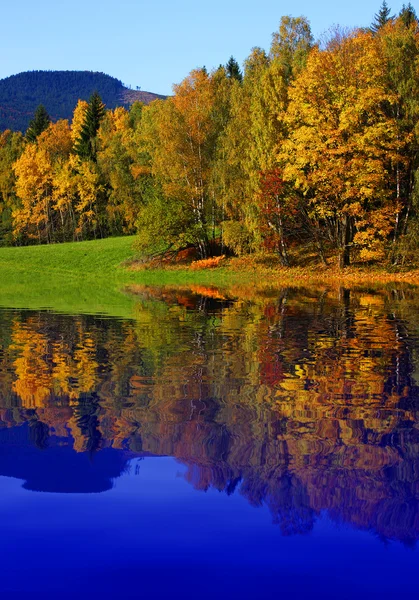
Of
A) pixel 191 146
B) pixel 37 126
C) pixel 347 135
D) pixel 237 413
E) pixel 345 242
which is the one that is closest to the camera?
pixel 237 413

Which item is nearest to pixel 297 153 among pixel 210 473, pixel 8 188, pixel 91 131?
pixel 210 473

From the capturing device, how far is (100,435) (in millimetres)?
6570

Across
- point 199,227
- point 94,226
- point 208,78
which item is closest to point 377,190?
point 199,227

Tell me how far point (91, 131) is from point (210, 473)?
7471 centimetres

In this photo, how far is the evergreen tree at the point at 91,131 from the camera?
244 ft

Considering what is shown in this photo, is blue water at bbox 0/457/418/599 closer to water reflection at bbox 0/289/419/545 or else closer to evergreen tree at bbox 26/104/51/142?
water reflection at bbox 0/289/419/545

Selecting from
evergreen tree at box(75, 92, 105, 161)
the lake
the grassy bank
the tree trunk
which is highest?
evergreen tree at box(75, 92, 105, 161)

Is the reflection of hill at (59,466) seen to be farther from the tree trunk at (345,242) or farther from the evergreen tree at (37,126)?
the evergreen tree at (37,126)

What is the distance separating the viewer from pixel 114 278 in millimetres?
38062

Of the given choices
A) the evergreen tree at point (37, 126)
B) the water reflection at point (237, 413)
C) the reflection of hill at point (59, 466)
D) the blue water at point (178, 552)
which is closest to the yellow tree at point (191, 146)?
the water reflection at point (237, 413)

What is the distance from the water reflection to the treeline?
19813mm

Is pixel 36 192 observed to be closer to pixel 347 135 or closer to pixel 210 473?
pixel 347 135

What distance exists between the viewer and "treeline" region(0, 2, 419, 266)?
32875 millimetres

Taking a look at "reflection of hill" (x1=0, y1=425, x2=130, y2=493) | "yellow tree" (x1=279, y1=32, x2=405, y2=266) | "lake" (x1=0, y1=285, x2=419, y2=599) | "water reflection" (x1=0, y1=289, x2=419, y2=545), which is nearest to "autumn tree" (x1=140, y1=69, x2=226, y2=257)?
"yellow tree" (x1=279, y1=32, x2=405, y2=266)
